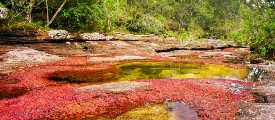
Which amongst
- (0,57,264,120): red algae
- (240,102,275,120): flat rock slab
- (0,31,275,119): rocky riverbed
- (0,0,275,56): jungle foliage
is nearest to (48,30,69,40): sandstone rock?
(0,0,275,56): jungle foliage

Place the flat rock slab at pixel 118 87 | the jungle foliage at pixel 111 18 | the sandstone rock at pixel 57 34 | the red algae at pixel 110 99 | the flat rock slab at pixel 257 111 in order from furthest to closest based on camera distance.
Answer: the jungle foliage at pixel 111 18 → the sandstone rock at pixel 57 34 → the flat rock slab at pixel 118 87 → the red algae at pixel 110 99 → the flat rock slab at pixel 257 111

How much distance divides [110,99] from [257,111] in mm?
10342

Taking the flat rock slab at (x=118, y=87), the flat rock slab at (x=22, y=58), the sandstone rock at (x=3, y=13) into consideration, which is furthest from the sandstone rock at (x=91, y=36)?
the flat rock slab at (x=118, y=87)

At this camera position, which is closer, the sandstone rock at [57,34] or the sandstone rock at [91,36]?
the sandstone rock at [57,34]

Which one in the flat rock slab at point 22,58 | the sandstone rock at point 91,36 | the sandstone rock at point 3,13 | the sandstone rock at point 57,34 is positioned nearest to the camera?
the flat rock slab at point 22,58

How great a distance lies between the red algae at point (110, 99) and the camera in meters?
17.8

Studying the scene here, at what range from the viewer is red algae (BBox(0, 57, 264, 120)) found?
1775 centimetres

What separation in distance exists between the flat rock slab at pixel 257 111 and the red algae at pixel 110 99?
62 cm

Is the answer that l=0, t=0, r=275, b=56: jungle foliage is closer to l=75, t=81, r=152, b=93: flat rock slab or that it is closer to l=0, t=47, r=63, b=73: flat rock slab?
l=0, t=47, r=63, b=73: flat rock slab

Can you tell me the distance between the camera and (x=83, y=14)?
186 ft

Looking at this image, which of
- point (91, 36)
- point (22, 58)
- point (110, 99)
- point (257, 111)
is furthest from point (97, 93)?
point (91, 36)

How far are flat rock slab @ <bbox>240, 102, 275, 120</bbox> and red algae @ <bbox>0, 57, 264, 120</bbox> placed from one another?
0.62 meters

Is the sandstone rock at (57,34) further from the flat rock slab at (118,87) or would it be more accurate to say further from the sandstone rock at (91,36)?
the flat rock slab at (118,87)

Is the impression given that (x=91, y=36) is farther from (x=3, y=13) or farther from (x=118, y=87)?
(x=118, y=87)
